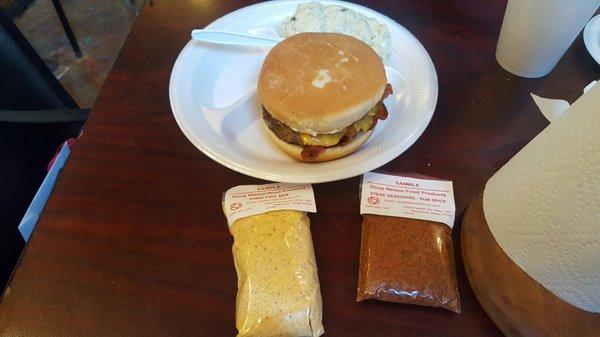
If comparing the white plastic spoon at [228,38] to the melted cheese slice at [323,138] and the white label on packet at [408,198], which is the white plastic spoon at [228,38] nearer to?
the melted cheese slice at [323,138]

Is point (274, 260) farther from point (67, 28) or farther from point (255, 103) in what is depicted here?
point (67, 28)

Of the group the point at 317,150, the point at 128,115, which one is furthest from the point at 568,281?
the point at 128,115

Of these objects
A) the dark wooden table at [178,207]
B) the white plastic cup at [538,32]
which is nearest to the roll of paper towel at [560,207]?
the dark wooden table at [178,207]

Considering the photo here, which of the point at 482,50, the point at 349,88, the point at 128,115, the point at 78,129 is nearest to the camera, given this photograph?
the point at 349,88

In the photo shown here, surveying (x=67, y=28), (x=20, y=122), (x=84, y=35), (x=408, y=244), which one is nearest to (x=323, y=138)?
(x=408, y=244)

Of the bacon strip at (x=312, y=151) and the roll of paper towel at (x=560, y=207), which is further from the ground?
the roll of paper towel at (x=560, y=207)

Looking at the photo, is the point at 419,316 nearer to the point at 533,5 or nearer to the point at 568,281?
the point at 568,281
